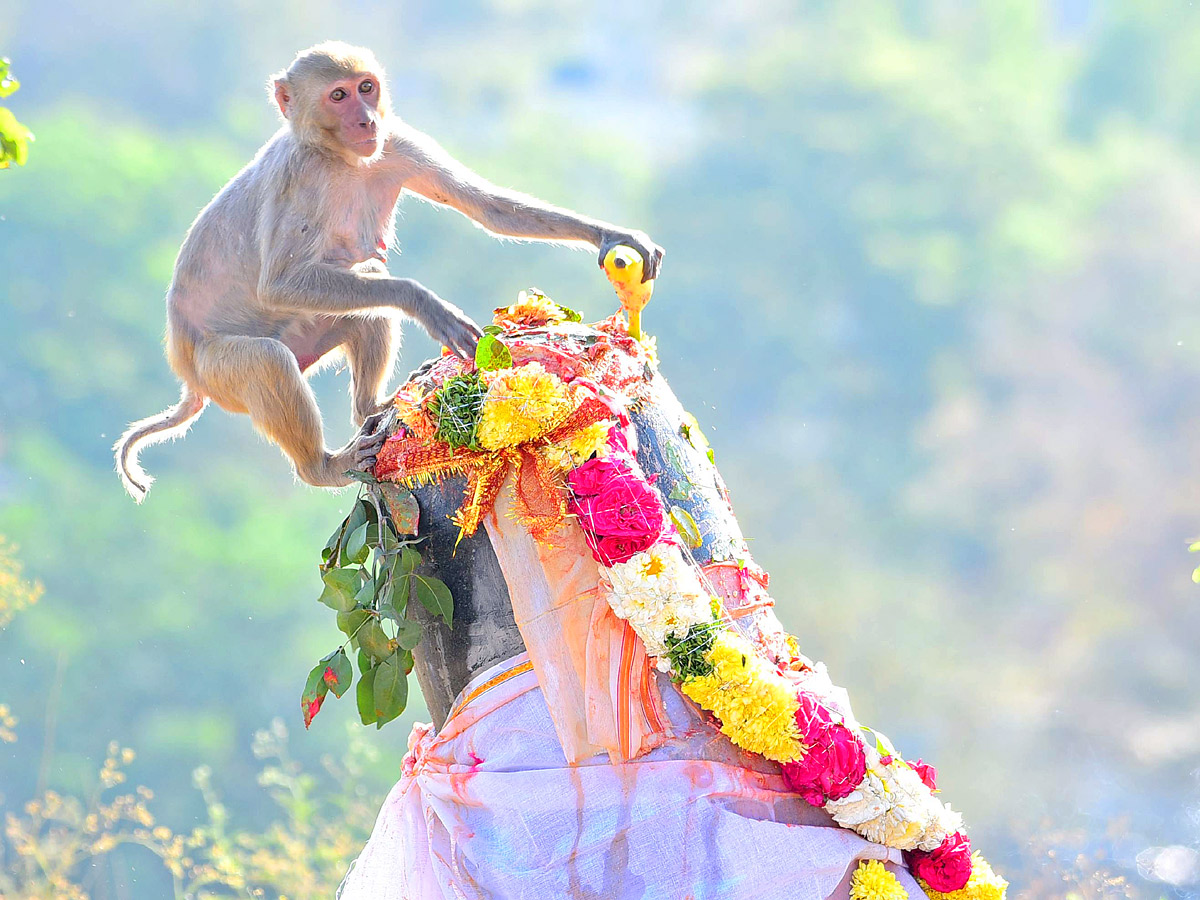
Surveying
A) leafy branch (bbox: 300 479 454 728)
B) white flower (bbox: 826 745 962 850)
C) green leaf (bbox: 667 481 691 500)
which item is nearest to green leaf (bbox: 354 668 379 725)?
leafy branch (bbox: 300 479 454 728)

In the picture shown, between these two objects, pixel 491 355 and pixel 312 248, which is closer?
pixel 491 355

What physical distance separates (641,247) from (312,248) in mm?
1053

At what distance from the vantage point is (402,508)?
3182 millimetres

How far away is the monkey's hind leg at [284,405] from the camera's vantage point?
11.5 feet

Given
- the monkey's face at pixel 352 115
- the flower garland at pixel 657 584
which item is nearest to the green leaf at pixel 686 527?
the flower garland at pixel 657 584

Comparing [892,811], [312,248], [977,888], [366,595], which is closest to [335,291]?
[312,248]

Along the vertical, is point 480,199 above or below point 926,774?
above

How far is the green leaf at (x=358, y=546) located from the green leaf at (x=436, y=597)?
0.21 meters

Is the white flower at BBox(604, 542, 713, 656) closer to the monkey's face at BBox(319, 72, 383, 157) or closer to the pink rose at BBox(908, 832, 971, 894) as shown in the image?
the pink rose at BBox(908, 832, 971, 894)

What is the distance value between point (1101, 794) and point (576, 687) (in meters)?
7.61

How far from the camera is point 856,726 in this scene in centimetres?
294

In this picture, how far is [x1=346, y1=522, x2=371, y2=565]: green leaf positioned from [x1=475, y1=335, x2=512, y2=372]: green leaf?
0.56m

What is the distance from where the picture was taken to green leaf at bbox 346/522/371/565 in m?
3.19

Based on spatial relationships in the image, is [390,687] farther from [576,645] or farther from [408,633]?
[576,645]
